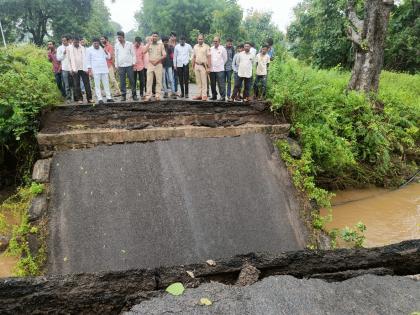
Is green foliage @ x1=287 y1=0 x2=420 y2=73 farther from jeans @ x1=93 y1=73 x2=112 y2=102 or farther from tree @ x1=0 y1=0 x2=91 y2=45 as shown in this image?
tree @ x1=0 y1=0 x2=91 y2=45

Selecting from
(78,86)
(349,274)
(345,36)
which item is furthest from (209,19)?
(349,274)

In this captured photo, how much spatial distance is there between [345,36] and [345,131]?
9614 millimetres

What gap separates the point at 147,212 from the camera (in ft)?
19.0

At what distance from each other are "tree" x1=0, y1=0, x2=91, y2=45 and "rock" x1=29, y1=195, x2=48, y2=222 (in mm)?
28267

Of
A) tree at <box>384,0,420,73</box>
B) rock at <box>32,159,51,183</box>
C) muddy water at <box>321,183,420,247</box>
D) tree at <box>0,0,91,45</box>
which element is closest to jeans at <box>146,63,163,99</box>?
rock at <box>32,159,51,183</box>

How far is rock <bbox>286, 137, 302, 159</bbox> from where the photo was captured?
7.04m

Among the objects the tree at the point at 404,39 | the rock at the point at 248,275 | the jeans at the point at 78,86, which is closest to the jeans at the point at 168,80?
the jeans at the point at 78,86

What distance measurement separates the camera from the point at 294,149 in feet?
23.3

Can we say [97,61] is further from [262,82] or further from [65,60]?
[262,82]

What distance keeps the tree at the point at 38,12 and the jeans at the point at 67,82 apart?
2443 centimetres

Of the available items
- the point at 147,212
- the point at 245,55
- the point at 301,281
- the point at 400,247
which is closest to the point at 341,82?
the point at 245,55

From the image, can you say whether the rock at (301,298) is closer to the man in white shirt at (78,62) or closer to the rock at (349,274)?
the rock at (349,274)

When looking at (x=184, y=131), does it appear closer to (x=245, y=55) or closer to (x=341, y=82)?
(x=245, y=55)

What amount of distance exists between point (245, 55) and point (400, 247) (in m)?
6.67
